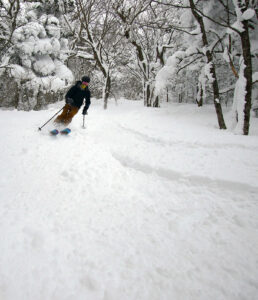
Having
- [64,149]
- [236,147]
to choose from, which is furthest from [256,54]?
[64,149]

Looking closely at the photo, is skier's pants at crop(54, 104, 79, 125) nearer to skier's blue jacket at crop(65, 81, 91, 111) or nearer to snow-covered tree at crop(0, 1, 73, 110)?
skier's blue jacket at crop(65, 81, 91, 111)

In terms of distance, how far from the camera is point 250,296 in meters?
1.57

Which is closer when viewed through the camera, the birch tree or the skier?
the skier

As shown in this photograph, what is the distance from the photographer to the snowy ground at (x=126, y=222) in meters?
1.62

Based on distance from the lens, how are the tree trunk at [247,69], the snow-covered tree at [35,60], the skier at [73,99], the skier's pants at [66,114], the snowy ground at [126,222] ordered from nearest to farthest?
1. the snowy ground at [126,222]
2. the skier at [73,99]
3. the skier's pants at [66,114]
4. the tree trunk at [247,69]
5. the snow-covered tree at [35,60]

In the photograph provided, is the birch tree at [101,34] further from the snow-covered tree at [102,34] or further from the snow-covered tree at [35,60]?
the snow-covered tree at [35,60]

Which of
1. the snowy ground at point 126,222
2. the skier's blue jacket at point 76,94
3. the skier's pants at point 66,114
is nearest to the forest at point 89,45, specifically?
the skier's blue jacket at point 76,94

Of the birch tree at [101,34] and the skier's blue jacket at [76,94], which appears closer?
the skier's blue jacket at [76,94]

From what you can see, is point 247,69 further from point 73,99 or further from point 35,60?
point 35,60

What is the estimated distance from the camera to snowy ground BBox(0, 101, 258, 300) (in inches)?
63.7

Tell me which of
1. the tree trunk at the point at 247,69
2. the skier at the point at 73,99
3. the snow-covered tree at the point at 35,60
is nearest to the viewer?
the skier at the point at 73,99

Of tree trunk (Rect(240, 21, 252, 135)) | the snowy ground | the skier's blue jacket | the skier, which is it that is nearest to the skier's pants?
the skier

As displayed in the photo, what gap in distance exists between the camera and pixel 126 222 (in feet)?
7.90

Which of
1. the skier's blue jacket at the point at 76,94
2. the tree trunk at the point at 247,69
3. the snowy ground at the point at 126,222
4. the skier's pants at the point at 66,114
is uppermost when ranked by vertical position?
the tree trunk at the point at 247,69
